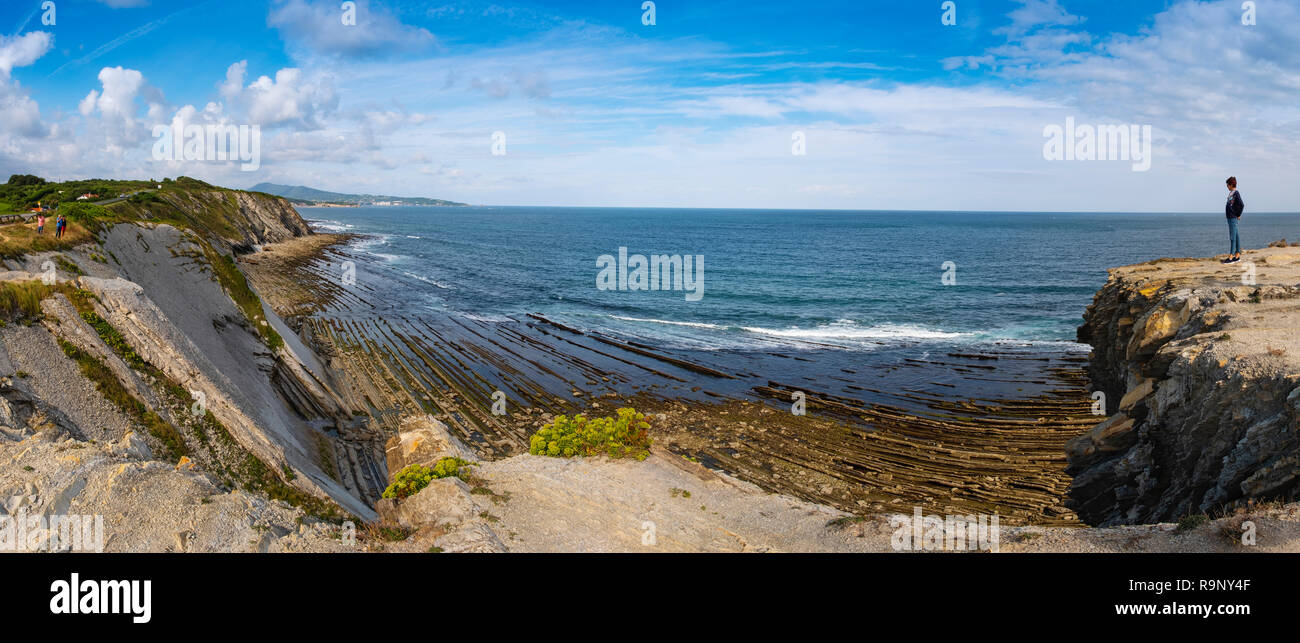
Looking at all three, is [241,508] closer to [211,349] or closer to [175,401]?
[175,401]

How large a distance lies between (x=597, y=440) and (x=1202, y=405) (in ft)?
53.6

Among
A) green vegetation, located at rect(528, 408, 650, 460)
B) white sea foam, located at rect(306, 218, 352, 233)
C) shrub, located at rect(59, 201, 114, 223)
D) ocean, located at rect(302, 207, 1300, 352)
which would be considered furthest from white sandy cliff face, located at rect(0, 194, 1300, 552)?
white sea foam, located at rect(306, 218, 352, 233)

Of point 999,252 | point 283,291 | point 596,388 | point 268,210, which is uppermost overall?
point 268,210

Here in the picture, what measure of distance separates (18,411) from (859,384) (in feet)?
103

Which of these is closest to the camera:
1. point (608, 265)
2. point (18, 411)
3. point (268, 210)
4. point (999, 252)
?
point (18, 411)

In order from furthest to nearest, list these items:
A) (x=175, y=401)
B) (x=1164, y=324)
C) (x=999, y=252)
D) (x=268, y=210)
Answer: (x=999, y=252)
(x=268, y=210)
(x=1164, y=324)
(x=175, y=401)

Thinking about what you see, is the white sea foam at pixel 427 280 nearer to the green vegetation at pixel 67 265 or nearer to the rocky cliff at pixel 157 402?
the rocky cliff at pixel 157 402

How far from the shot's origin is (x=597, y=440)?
1872cm

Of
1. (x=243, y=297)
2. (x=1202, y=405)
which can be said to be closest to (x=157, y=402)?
(x=243, y=297)

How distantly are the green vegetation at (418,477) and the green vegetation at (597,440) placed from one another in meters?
3.52

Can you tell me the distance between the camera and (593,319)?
4944 centimetres

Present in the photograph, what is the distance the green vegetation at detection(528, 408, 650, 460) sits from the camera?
1842 cm

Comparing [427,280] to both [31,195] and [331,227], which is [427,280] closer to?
[31,195]
